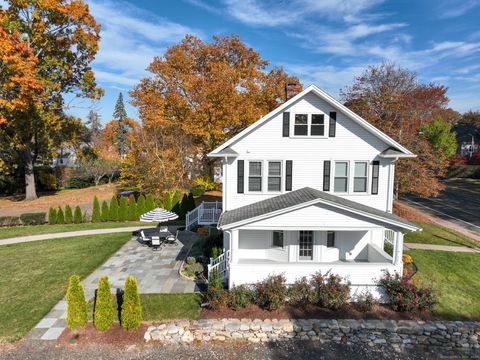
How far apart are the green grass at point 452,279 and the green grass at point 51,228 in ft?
61.9

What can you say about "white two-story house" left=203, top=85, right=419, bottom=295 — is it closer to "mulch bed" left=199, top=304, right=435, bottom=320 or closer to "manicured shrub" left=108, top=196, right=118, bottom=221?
"mulch bed" left=199, top=304, right=435, bottom=320

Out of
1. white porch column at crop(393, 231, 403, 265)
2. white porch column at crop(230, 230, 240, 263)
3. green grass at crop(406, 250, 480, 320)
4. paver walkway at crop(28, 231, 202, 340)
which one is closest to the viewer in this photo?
paver walkway at crop(28, 231, 202, 340)

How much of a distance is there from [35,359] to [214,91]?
24223mm

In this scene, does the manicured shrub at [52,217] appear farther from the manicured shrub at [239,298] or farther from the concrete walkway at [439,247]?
→ the concrete walkway at [439,247]

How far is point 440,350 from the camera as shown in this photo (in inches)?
377

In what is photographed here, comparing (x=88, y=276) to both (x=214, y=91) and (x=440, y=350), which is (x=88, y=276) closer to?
(x=440, y=350)

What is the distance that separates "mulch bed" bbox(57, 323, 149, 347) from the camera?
9305mm

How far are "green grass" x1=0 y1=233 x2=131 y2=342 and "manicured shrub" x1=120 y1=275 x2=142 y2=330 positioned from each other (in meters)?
3.45

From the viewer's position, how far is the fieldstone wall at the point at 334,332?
9711mm

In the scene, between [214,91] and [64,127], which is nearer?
[214,91]

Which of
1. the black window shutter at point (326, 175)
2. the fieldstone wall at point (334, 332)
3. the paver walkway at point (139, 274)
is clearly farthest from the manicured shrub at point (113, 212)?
the black window shutter at point (326, 175)

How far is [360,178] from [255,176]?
526 centimetres

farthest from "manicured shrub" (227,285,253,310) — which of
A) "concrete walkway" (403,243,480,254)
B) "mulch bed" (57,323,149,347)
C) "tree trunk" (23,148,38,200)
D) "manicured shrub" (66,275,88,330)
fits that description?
"tree trunk" (23,148,38,200)

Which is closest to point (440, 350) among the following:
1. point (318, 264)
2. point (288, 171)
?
point (318, 264)
